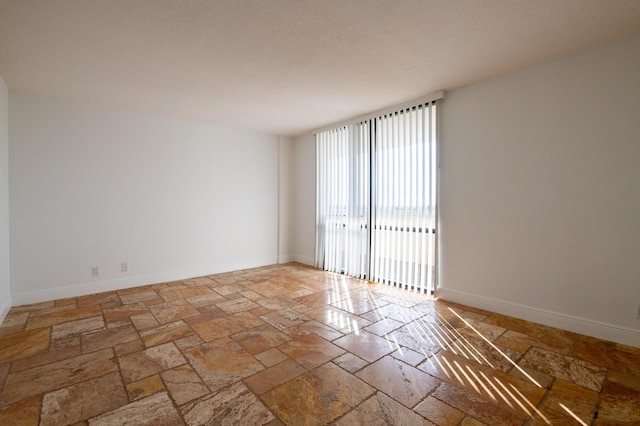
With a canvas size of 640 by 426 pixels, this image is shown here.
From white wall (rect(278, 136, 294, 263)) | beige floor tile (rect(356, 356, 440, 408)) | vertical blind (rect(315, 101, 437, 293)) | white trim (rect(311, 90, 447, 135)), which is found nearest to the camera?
beige floor tile (rect(356, 356, 440, 408))

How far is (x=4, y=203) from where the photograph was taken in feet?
10.9

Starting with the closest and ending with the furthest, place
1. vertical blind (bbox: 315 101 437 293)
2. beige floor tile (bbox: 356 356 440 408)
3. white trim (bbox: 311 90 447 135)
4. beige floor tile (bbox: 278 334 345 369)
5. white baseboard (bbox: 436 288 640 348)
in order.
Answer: beige floor tile (bbox: 356 356 440 408) < beige floor tile (bbox: 278 334 345 369) < white baseboard (bbox: 436 288 640 348) < white trim (bbox: 311 90 447 135) < vertical blind (bbox: 315 101 437 293)

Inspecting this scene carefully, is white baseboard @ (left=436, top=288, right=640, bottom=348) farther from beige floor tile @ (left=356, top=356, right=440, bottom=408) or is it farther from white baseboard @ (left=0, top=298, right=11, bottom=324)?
white baseboard @ (left=0, top=298, right=11, bottom=324)

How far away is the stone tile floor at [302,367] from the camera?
68.5 inches

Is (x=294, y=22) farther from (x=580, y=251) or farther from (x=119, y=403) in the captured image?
(x=580, y=251)

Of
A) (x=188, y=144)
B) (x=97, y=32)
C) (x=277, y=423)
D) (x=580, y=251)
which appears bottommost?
(x=277, y=423)

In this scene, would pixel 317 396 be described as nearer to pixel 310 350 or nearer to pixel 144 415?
pixel 310 350

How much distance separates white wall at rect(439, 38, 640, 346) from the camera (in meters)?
2.53

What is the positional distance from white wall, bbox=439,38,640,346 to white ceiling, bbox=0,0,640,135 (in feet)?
1.12

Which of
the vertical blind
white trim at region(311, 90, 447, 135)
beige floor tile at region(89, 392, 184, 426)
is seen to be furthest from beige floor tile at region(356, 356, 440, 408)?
white trim at region(311, 90, 447, 135)

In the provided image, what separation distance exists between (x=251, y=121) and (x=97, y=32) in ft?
8.62

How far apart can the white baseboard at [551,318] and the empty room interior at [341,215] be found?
0.02 m

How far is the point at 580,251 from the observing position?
274cm

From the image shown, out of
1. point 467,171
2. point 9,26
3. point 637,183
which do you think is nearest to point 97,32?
point 9,26
